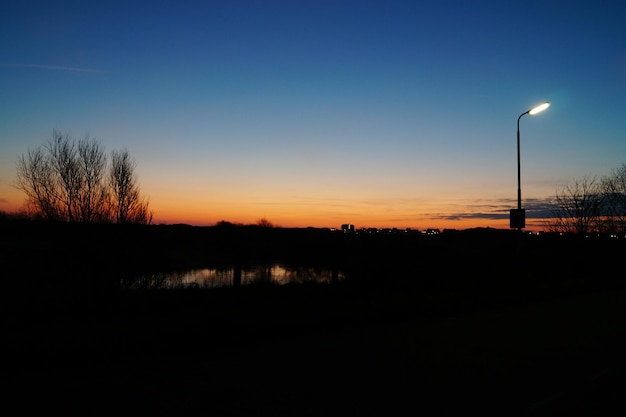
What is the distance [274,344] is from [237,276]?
712 cm

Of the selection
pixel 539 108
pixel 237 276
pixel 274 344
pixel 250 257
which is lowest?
pixel 274 344

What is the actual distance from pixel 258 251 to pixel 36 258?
1069 cm

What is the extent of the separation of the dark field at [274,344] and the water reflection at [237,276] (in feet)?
1.98

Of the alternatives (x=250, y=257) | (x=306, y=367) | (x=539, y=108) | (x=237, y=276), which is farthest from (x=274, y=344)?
(x=539, y=108)

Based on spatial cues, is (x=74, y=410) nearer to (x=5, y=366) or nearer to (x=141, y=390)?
(x=141, y=390)

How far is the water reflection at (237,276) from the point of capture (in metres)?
16.4

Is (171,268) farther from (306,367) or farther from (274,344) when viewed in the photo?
(306,367)

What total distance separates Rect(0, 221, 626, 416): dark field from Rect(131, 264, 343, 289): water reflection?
23.7 inches

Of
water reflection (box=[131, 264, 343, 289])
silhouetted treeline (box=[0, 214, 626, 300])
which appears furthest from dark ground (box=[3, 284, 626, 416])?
water reflection (box=[131, 264, 343, 289])

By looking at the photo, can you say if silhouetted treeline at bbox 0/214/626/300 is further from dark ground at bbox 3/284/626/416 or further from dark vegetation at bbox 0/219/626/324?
dark ground at bbox 3/284/626/416

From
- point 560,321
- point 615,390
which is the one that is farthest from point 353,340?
point 560,321

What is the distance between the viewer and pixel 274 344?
8.49 meters

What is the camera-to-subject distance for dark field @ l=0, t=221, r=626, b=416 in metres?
5.62

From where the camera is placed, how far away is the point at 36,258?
1489cm
